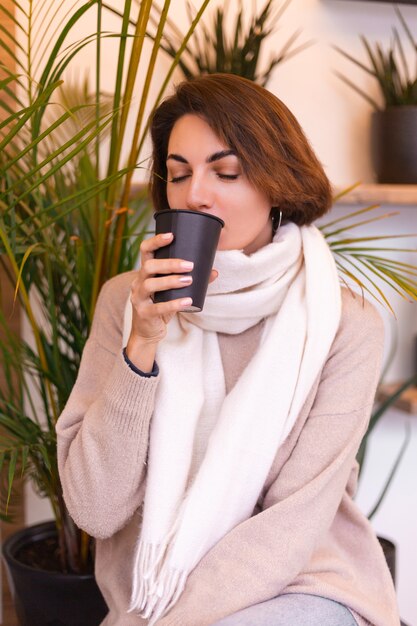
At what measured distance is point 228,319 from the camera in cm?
125

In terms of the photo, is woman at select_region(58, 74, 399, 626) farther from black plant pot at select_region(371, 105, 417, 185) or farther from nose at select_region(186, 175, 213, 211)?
black plant pot at select_region(371, 105, 417, 185)

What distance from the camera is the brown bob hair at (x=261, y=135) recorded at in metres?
1.18

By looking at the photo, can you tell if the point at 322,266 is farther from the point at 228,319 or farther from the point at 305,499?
the point at 305,499

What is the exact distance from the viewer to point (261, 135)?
118cm

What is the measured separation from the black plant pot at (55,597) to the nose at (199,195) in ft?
2.31

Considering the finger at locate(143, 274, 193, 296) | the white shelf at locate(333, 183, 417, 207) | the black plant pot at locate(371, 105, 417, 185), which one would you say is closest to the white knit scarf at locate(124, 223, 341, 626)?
the finger at locate(143, 274, 193, 296)

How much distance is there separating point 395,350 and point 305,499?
3.40ft

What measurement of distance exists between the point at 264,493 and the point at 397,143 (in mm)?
963

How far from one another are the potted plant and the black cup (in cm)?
100

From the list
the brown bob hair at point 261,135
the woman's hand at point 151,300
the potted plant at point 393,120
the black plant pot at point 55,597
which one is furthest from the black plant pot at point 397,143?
the black plant pot at point 55,597

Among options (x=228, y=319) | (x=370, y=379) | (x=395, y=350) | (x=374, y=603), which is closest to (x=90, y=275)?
(x=228, y=319)

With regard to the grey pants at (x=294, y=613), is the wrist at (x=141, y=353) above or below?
above

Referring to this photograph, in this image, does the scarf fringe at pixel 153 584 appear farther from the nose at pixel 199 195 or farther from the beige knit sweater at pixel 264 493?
the nose at pixel 199 195

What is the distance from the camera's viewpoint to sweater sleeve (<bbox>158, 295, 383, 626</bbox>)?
3.53 feet
